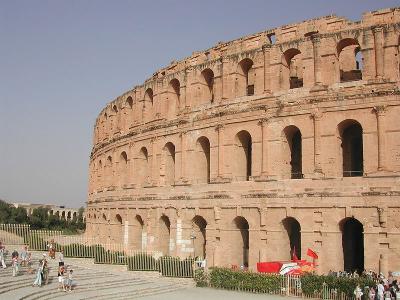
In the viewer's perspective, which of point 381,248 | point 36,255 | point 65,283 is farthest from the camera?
point 36,255

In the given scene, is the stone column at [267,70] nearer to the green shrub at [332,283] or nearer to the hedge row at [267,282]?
the hedge row at [267,282]

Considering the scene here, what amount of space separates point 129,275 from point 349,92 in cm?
1340

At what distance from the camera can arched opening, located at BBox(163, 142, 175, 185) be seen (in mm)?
29516

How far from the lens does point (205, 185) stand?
26.3 meters

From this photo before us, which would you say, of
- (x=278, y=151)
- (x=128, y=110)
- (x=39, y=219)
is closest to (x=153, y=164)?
(x=128, y=110)

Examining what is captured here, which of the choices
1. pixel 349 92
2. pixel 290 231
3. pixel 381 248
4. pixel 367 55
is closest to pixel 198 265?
pixel 290 231

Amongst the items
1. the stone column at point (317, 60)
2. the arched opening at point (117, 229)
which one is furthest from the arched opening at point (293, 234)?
the arched opening at point (117, 229)

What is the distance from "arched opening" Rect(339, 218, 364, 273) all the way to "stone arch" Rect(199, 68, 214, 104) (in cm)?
1051

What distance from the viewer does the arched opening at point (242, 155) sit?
1005 inches

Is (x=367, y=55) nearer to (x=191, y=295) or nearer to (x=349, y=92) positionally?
(x=349, y=92)

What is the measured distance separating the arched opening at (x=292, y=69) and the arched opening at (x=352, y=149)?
369 centimetres

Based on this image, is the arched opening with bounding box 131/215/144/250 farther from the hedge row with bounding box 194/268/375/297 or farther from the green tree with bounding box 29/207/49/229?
the green tree with bounding box 29/207/49/229

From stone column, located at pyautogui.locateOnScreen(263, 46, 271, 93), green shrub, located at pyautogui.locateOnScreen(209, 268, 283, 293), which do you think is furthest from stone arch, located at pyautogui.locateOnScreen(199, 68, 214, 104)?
green shrub, located at pyautogui.locateOnScreen(209, 268, 283, 293)

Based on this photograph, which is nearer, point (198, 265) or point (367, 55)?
point (367, 55)
